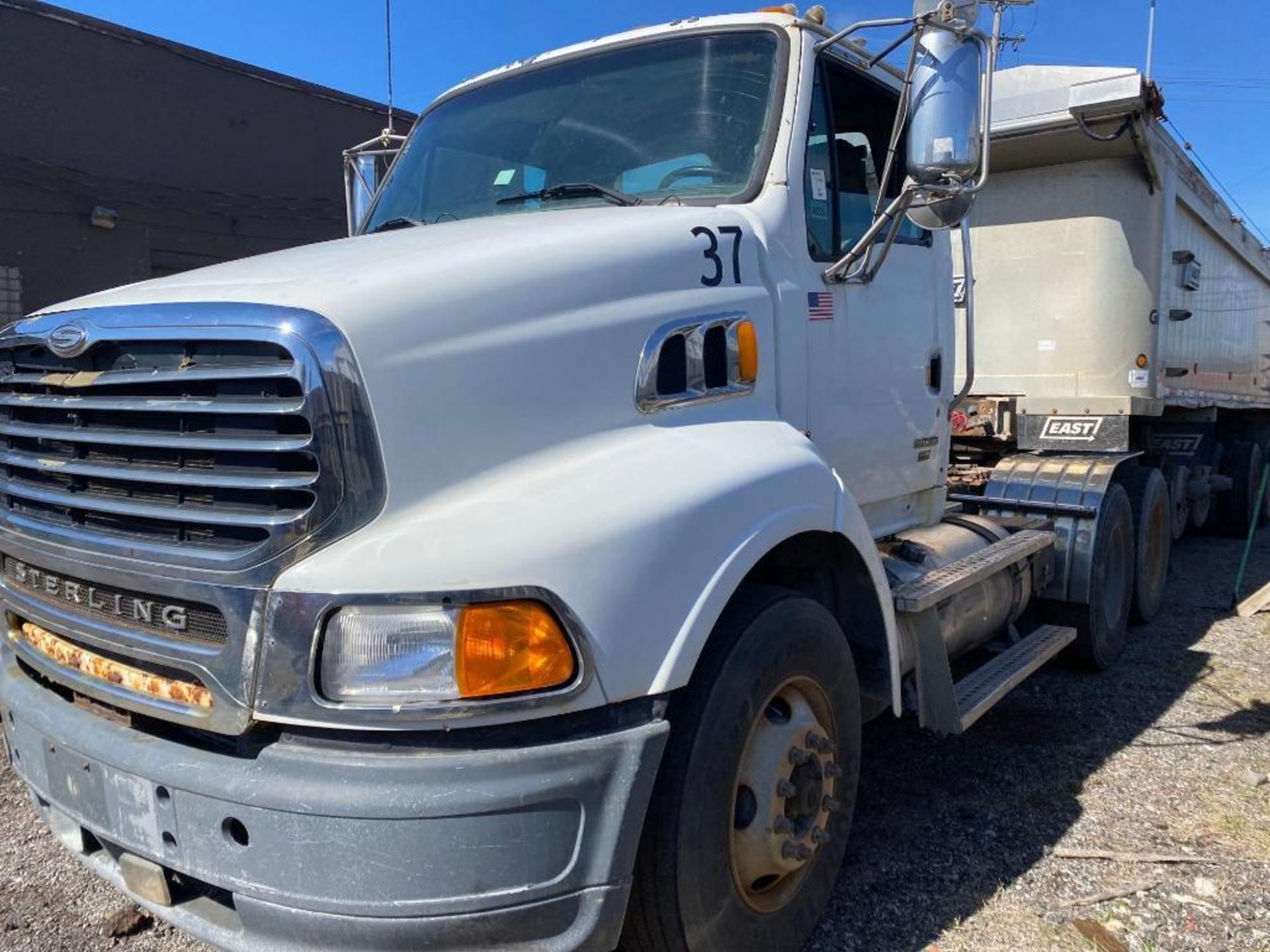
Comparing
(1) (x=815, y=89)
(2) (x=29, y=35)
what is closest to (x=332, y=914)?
(1) (x=815, y=89)

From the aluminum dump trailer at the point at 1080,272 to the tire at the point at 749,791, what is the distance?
13.2 feet

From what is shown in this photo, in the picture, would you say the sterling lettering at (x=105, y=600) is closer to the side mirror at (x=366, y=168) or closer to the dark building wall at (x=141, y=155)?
the side mirror at (x=366, y=168)

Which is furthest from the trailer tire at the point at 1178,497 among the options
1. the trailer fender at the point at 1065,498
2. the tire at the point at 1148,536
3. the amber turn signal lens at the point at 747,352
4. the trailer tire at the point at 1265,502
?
the amber turn signal lens at the point at 747,352

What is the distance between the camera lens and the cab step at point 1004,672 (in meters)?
3.62

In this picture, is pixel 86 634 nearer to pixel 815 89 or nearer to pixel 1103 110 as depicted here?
pixel 815 89

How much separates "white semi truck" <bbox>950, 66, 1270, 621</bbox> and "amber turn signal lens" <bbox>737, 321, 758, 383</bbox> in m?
3.43

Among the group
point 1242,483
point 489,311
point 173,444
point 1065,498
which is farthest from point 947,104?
point 1242,483

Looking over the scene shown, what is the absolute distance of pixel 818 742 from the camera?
2709 mm

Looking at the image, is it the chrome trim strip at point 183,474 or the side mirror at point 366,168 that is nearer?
the chrome trim strip at point 183,474

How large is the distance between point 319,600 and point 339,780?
1.16 feet

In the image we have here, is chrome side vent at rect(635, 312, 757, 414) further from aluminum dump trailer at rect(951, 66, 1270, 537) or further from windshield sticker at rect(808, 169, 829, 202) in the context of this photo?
aluminum dump trailer at rect(951, 66, 1270, 537)

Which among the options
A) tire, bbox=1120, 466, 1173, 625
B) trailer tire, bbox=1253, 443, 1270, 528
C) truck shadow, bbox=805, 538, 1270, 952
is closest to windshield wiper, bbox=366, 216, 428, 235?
truck shadow, bbox=805, 538, 1270, 952

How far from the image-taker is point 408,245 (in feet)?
8.57

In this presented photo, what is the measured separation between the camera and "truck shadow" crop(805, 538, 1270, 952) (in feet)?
10.2
